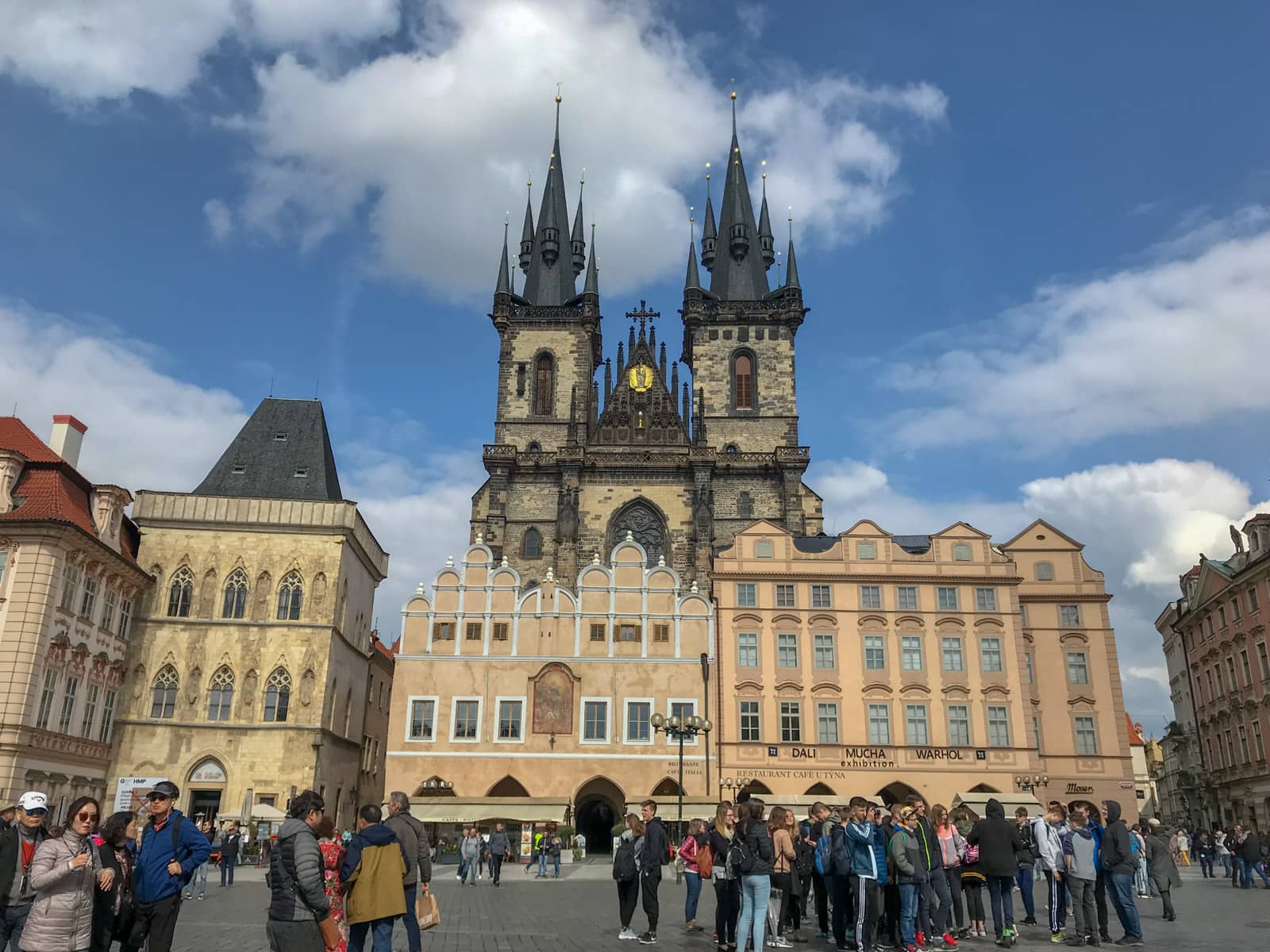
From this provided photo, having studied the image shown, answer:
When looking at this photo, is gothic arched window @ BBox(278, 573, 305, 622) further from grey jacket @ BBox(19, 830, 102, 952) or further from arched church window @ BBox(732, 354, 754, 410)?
grey jacket @ BBox(19, 830, 102, 952)

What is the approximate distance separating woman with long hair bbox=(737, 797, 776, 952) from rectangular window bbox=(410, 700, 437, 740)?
2774cm

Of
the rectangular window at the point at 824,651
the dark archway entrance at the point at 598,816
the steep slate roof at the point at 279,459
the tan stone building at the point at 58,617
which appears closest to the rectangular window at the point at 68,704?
the tan stone building at the point at 58,617

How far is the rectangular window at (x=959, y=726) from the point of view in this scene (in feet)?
127

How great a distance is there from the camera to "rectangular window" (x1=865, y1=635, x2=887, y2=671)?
3956 cm

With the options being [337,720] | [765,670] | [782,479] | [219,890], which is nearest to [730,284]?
[782,479]

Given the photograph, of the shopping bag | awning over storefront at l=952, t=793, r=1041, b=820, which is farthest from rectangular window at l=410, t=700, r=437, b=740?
the shopping bag

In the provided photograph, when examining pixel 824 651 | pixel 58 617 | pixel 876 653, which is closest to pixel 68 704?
pixel 58 617

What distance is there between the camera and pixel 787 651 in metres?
39.7

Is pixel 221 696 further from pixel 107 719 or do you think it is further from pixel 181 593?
pixel 181 593

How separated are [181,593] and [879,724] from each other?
86.7 feet

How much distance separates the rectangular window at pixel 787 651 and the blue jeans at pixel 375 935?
3147 centimetres

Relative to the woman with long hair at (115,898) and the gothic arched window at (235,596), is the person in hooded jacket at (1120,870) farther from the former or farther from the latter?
the gothic arched window at (235,596)

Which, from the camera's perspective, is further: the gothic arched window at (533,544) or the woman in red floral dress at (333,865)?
the gothic arched window at (533,544)

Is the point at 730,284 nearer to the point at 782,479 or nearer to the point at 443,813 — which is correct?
the point at 782,479
